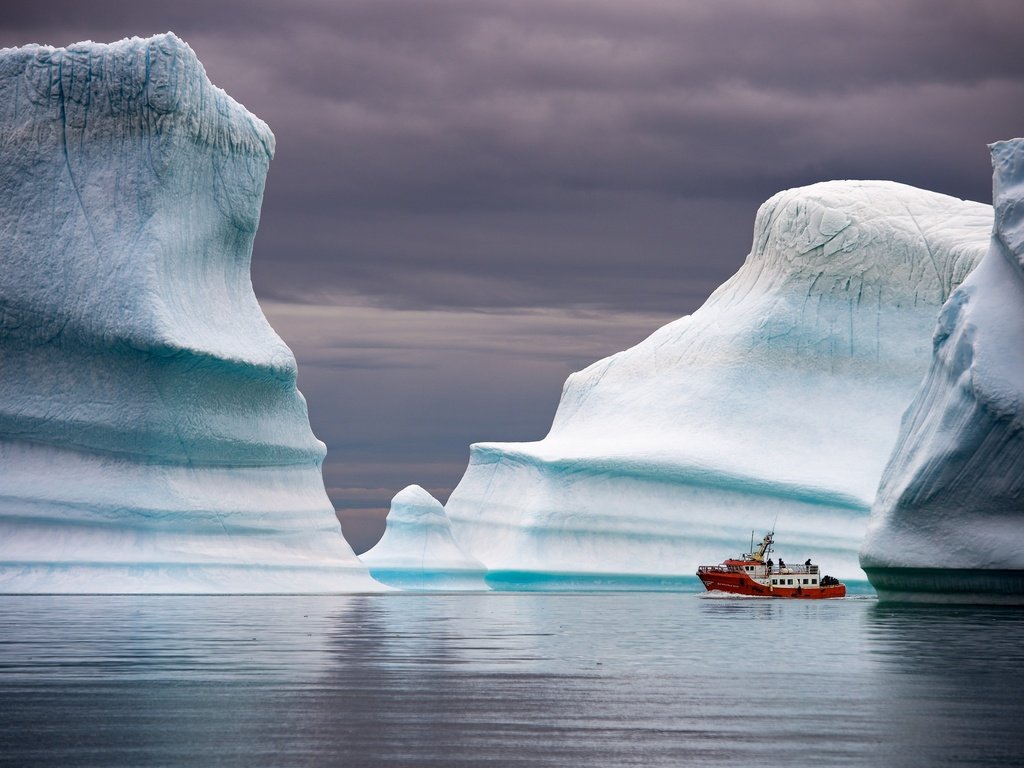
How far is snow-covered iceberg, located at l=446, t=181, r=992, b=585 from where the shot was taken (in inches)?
2206

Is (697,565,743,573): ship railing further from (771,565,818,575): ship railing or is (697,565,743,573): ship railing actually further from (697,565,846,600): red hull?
(771,565,818,575): ship railing

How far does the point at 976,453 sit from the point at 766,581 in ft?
53.2

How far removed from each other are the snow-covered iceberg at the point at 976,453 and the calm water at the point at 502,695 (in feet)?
27.0

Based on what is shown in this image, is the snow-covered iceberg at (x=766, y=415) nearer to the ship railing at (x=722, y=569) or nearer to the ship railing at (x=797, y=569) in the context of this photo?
the ship railing at (x=797, y=569)

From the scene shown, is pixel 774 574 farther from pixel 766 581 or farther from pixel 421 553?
A: pixel 421 553

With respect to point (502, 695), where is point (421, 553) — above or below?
below

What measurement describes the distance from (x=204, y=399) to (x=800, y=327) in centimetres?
2806

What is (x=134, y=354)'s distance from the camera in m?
37.2

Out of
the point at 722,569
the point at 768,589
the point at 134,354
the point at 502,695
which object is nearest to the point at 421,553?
the point at 722,569

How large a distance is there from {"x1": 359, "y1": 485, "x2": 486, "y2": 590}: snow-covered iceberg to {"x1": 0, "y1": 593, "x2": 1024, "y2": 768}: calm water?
33381 mm

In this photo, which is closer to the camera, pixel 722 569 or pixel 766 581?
pixel 766 581

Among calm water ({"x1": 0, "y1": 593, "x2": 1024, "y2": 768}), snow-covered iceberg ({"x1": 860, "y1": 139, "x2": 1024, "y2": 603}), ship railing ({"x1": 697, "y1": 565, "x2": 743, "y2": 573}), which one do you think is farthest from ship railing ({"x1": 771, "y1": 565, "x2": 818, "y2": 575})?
calm water ({"x1": 0, "y1": 593, "x2": 1024, "y2": 768})

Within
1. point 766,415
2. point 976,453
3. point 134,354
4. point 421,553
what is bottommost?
point 421,553

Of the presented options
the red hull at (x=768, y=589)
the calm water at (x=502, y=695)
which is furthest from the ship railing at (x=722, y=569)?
the calm water at (x=502, y=695)
